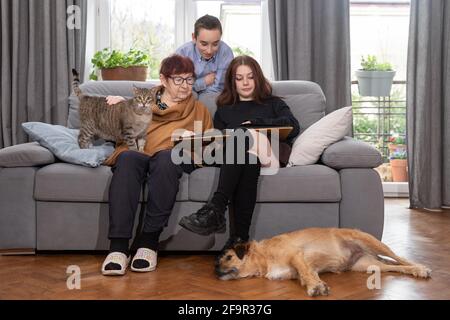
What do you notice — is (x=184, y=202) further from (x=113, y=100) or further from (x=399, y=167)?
(x=399, y=167)

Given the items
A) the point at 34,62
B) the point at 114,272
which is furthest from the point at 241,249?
the point at 34,62

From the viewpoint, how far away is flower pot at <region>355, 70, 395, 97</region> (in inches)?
183

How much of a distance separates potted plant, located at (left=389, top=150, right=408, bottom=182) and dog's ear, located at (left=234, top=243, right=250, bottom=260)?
289 cm

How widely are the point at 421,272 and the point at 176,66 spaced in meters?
1.47

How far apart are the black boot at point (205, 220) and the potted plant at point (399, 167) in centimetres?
286

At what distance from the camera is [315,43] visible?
4426mm

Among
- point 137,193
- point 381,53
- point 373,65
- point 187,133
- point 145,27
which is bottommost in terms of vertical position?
point 137,193

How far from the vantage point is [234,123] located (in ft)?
10.1

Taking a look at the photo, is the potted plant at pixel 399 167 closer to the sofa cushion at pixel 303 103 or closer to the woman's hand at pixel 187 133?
the sofa cushion at pixel 303 103

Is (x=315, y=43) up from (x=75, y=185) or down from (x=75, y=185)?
up

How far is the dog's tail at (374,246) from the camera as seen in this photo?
249cm

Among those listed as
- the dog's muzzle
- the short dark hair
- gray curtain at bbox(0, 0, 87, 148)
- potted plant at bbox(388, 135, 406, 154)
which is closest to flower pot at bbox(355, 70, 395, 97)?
potted plant at bbox(388, 135, 406, 154)

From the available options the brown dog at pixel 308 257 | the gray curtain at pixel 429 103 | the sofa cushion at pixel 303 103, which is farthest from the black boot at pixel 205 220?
the gray curtain at pixel 429 103

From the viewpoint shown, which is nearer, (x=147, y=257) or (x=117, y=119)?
(x=147, y=257)
